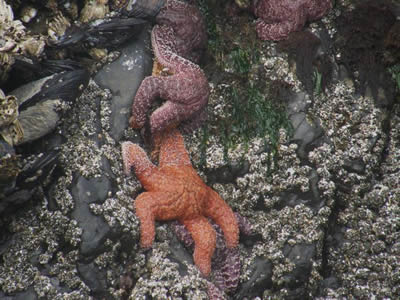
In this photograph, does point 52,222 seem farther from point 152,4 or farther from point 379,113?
point 379,113

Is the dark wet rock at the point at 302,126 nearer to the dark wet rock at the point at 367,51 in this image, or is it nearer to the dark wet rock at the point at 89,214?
the dark wet rock at the point at 367,51

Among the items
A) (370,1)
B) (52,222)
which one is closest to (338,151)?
(370,1)

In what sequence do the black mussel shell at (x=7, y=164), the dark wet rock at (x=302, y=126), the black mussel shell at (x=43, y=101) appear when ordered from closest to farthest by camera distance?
the black mussel shell at (x=7, y=164) → the black mussel shell at (x=43, y=101) → the dark wet rock at (x=302, y=126)

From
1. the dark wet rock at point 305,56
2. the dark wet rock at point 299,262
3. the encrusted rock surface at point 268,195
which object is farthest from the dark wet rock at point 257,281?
the dark wet rock at point 305,56

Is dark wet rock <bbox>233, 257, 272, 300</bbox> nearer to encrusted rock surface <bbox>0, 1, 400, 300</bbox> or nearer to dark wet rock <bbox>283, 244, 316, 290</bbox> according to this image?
encrusted rock surface <bbox>0, 1, 400, 300</bbox>

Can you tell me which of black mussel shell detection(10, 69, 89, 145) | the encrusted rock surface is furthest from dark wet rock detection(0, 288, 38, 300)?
black mussel shell detection(10, 69, 89, 145)

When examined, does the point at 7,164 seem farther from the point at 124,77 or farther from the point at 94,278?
the point at 124,77
